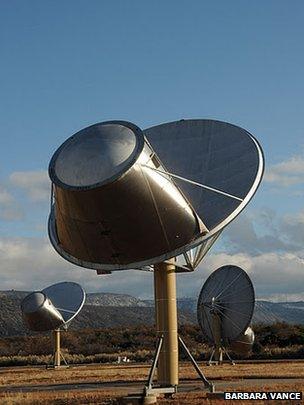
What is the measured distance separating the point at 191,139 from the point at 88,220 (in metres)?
10.1

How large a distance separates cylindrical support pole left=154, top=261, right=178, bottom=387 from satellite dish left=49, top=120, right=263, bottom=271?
1.31 meters

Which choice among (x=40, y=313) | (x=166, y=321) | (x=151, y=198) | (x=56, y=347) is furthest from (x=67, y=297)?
(x=151, y=198)

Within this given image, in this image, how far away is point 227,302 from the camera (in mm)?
63562

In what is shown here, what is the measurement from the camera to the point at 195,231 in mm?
32562

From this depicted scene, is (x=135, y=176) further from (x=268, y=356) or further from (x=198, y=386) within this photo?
(x=268, y=356)

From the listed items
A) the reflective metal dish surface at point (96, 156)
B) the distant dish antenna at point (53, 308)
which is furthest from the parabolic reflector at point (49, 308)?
the reflective metal dish surface at point (96, 156)

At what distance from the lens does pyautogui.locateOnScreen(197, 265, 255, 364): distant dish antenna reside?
204 feet

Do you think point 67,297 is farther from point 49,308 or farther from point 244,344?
point 244,344

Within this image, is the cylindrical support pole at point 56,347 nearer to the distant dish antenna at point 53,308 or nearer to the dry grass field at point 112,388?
the distant dish antenna at point 53,308

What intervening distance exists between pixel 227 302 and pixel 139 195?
3516cm

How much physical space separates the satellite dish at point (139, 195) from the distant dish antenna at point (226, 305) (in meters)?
26.2

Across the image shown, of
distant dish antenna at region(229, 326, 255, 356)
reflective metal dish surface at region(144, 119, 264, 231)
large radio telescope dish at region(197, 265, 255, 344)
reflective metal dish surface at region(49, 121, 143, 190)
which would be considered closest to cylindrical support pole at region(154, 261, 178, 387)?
reflective metal dish surface at region(144, 119, 264, 231)

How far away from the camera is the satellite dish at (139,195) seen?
29.8 meters

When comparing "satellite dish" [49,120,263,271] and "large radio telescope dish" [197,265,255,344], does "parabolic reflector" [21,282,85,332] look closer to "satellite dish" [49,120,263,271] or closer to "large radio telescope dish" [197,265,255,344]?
"large radio telescope dish" [197,265,255,344]
